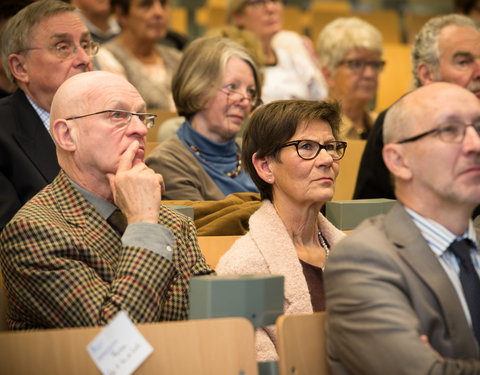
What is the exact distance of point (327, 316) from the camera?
163 centimetres

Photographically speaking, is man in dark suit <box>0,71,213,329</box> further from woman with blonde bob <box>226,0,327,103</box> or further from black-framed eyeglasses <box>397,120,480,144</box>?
woman with blonde bob <box>226,0,327,103</box>

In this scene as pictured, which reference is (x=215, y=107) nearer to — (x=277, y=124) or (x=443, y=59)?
(x=277, y=124)

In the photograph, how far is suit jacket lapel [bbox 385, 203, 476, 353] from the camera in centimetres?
154

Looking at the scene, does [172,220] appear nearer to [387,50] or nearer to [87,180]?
[87,180]

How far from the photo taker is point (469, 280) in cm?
164

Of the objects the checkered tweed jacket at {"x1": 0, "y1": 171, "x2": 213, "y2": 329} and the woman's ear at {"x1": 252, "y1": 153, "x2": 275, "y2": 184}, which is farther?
the woman's ear at {"x1": 252, "y1": 153, "x2": 275, "y2": 184}

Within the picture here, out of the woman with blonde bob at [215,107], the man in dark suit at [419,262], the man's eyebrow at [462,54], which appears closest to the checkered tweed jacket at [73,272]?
the man in dark suit at [419,262]

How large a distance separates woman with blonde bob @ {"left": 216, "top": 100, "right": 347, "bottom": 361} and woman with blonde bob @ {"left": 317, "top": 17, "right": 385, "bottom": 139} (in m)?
1.77

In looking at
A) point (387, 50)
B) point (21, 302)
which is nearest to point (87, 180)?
point (21, 302)

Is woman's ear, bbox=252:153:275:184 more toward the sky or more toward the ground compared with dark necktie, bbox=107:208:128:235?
more toward the sky

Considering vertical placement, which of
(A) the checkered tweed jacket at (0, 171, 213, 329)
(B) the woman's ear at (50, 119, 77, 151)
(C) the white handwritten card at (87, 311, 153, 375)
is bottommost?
(C) the white handwritten card at (87, 311, 153, 375)

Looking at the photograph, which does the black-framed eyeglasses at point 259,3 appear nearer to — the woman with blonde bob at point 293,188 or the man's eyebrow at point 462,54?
the man's eyebrow at point 462,54

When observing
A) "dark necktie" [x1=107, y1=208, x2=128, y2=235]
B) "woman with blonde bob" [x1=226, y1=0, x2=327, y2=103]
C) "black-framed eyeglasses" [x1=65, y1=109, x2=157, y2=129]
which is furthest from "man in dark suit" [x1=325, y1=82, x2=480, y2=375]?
"woman with blonde bob" [x1=226, y1=0, x2=327, y2=103]

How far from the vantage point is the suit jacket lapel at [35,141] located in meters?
2.45
